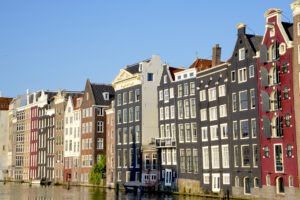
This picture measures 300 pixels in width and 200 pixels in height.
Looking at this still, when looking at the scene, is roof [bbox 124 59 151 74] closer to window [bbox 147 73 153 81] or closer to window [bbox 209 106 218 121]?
window [bbox 147 73 153 81]

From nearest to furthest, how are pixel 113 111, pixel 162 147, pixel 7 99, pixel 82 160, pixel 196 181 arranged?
pixel 196 181
pixel 162 147
pixel 113 111
pixel 82 160
pixel 7 99

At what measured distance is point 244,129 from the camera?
2389 inches

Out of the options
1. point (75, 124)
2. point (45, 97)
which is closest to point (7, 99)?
point (45, 97)

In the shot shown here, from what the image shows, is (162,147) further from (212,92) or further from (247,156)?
(247,156)

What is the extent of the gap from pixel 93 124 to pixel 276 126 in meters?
51.6

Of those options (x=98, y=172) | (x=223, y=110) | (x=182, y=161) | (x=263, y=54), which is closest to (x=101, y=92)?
(x=98, y=172)

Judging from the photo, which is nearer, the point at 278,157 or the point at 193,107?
the point at 278,157

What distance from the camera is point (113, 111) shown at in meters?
94.9

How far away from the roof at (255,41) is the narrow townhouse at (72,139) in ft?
177

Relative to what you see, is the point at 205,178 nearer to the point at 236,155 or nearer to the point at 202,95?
the point at 236,155

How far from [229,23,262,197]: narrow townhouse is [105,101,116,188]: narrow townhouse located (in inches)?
1366

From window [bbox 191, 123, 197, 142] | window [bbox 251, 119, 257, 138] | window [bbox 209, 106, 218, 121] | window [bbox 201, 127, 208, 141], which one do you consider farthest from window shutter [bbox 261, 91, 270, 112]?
window [bbox 191, 123, 197, 142]

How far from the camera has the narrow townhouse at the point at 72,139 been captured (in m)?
106

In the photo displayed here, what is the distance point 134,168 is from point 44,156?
152 ft
